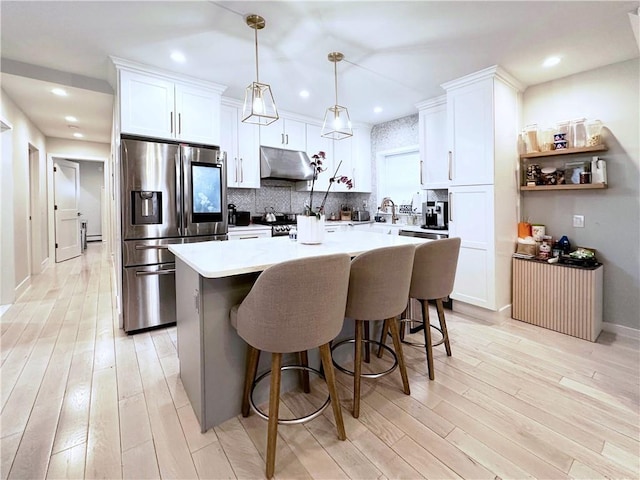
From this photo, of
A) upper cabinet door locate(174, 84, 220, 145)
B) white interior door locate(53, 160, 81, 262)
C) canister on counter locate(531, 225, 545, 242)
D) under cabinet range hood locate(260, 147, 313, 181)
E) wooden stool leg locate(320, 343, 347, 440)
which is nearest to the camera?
wooden stool leg locate(320, 343, 347, 440)

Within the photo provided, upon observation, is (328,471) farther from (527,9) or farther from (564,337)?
(527,9)

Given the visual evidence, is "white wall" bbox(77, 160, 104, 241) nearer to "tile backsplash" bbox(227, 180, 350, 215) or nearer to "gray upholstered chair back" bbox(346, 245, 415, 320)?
"tile backsplash" bbox(227, 180, 350, 215)

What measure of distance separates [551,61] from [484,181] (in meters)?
1.16

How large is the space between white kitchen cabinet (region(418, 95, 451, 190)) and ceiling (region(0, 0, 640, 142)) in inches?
11.1

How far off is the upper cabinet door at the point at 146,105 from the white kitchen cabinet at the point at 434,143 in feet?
9.59

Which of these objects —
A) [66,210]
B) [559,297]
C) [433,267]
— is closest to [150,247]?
[433,267]

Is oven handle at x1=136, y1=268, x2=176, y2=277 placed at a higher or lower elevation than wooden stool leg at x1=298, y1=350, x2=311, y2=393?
higher

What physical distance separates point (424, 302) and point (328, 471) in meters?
1.19

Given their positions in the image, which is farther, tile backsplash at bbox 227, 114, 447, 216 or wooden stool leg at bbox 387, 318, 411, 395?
tile backsplash at bbox 227, 114, 447, 216

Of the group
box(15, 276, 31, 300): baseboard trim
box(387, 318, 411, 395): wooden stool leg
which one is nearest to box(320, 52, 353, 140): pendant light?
box(387, 318, 411, 395): wooden stool leg

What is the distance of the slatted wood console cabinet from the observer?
8.89 ft

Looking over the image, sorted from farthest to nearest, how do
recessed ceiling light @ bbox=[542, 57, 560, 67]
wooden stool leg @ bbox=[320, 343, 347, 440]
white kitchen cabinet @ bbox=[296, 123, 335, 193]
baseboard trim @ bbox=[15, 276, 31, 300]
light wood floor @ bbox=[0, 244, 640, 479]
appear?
white kitchen cabinet @ bbox=[296, 123, 335, 193] → baseboard trim @ bbox=[15, 276, 31, 300] → recessed ceiling light @ bbox=[542, 57, 560, 67] → wooden stool leg @ bbox=[320, 343, 347, 440] → light wood floor @ bbox=[0, 244, 640, 479]

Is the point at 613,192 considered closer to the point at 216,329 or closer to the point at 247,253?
the point at 247,253

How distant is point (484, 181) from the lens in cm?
306
